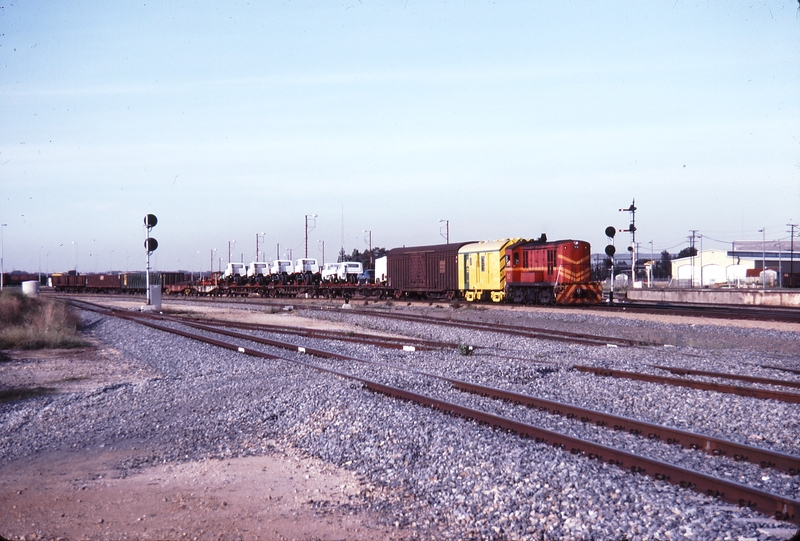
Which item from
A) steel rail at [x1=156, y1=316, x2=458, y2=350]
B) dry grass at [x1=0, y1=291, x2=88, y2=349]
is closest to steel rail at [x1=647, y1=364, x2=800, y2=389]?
steel rail at [x1=156, y1=316, x2=458, y2=350]

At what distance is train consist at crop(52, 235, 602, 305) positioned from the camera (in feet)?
100

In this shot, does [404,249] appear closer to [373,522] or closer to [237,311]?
[237,311]

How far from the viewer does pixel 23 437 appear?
870 cm

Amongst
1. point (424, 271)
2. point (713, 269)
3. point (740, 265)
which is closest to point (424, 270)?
point (424, 271)

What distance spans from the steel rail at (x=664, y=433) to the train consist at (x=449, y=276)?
2112 cm

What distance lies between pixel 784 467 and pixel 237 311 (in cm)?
3139

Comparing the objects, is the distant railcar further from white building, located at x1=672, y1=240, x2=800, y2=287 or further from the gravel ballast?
white building, located at x1=672, y1=240, x2=800, y2=287

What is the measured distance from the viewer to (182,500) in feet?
20.0

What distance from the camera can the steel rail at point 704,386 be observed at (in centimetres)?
958

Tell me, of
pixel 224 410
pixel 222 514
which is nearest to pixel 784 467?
pixel 222 514

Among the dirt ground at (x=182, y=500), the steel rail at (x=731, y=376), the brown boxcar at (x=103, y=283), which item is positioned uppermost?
the brown boxcar at (x=103, y=283)

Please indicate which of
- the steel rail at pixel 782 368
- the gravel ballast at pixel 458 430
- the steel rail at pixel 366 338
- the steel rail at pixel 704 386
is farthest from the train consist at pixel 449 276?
the steel rail at pixel 704 386

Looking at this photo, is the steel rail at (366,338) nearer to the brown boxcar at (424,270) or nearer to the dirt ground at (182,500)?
the dirt ground at (182,500)

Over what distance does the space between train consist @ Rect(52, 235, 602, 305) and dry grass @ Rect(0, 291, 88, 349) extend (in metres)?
18.2
